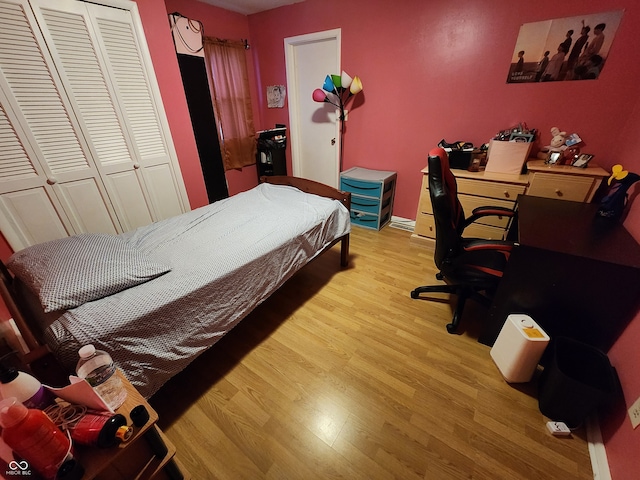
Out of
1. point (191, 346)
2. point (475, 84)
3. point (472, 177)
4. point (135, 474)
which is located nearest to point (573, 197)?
point (472, 177)

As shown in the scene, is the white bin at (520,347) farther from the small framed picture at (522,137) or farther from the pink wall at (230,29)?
the pink wall at (230,29)

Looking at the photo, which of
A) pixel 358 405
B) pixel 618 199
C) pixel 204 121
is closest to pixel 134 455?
pixel 358 405

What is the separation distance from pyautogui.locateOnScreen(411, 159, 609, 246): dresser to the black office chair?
577mm

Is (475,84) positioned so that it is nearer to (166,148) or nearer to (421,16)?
(421,16)

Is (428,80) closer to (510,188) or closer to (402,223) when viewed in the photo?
(510,188)

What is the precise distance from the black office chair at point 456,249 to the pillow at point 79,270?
154 centimetres

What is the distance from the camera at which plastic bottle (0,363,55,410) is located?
28.0 inches

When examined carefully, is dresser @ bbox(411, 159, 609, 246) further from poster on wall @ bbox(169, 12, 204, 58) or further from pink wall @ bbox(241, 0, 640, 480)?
poster on wall @ bbox(169, 12, 204, 58)

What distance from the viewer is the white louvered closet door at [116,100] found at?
182 cm

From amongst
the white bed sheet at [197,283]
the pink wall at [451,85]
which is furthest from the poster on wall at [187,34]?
the white bed sheet at [197,283]

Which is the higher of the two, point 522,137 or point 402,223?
point 522,137

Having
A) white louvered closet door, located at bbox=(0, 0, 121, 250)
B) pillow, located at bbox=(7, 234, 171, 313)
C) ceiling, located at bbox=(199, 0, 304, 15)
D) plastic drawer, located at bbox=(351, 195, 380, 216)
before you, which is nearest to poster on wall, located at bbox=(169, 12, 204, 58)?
ceiling, located at bbox=(199, 0, 304, 15)

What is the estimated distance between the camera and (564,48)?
2.05m

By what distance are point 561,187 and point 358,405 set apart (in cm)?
219
